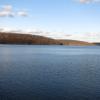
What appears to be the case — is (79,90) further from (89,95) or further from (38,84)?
(38,84)

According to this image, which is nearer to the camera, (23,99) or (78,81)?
(23,99)

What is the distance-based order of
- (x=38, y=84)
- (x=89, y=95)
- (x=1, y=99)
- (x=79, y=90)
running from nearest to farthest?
(x=1, y=99), (x=89, y=95), (x=79, y=90), (x=38, y=84)

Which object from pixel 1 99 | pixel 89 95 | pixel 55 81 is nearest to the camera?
pixel 1 99

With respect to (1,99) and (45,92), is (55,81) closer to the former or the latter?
(45,92)

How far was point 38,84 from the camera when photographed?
28188 mm

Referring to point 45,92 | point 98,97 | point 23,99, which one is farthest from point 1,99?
point 98,97

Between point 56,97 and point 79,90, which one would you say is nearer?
point 56,97

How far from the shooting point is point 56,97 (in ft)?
75.9

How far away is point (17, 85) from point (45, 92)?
414 centimetres

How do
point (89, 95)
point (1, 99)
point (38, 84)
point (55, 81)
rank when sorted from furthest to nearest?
point (55, 81)
point (38, 84)
point (89, 95)
point (1, 99)

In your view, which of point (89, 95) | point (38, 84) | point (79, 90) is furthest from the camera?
point (38, 84)

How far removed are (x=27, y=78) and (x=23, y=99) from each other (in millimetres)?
9653

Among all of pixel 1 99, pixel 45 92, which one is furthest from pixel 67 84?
pixel 1 99

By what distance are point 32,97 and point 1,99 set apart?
110 inches
